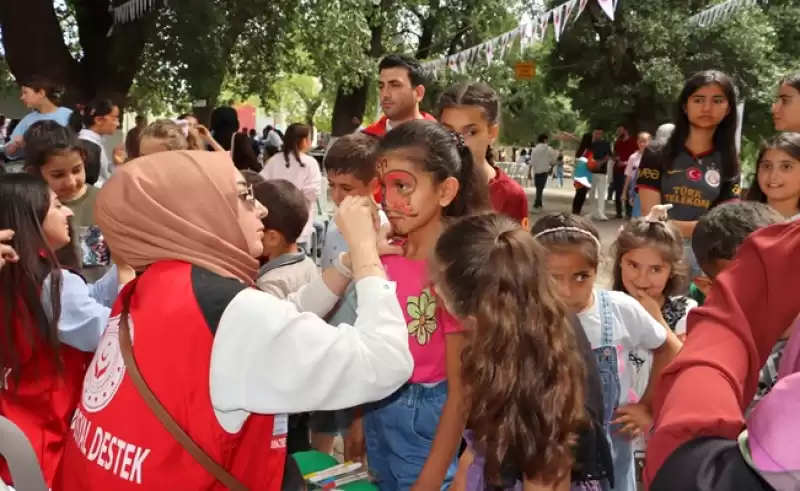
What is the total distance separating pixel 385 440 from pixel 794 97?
2.51m

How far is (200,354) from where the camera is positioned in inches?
58.1

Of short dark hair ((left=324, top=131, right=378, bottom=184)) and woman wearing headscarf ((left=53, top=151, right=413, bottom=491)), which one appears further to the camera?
short dark hair ((left=324, top=131, right=378, bottom=184))

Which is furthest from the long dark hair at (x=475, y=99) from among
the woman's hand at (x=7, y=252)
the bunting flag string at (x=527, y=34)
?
the bunting flag string at (x=527, y=34)

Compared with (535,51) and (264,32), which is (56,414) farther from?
(535,51)

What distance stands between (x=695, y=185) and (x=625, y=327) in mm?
1526

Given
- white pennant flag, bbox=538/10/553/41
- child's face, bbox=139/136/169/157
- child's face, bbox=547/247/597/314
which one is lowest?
child's face, bbox=547/247/597/314

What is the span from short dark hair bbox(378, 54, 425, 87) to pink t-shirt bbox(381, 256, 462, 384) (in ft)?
5.73

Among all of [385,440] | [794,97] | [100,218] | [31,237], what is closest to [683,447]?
[100,218]

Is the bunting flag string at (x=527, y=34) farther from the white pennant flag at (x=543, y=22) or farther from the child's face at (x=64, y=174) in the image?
the child's face at (x=64, y=174)

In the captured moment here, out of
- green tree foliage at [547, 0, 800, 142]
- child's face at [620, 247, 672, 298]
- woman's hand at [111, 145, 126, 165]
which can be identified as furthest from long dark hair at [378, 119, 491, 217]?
green tree foliage at [547, 0, 800, 142]

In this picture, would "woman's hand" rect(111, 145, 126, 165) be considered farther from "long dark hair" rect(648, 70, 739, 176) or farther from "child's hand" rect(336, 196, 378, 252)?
"child's hand" rect(336, 196, 378, 252)

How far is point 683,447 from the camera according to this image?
758 millimetres

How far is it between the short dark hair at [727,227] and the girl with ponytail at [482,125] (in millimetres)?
713

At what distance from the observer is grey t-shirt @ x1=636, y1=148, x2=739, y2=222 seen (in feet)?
11.6
